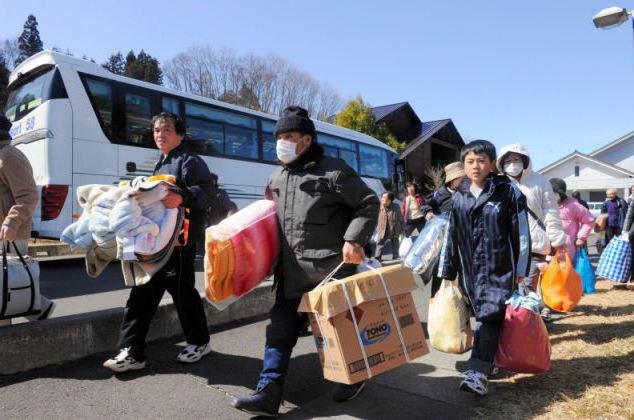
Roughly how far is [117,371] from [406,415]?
1.94 metres

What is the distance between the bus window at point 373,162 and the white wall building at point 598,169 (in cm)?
2851

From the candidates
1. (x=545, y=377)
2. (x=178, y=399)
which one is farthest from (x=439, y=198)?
(x=178, y=399)

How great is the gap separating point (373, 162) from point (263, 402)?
567 inches

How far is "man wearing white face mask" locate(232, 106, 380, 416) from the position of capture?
104 inches

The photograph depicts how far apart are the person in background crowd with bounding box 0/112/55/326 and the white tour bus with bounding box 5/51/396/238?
4.91 metres

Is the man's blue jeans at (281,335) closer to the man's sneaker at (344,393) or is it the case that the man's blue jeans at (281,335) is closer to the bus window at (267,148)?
the man's sneaker at (344,393)

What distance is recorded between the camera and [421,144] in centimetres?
3256

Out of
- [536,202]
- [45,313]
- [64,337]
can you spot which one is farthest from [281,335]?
[536,202]

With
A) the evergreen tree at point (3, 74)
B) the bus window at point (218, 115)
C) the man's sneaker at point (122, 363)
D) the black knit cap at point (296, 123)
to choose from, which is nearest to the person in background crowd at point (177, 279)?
the man's sneaker at point (122, 363)

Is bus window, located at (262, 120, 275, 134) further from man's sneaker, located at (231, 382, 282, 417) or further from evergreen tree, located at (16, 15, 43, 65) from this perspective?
evergreen tree, located at (16, 15, 43, 65)

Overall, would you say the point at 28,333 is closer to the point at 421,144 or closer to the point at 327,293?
the point at 327,293

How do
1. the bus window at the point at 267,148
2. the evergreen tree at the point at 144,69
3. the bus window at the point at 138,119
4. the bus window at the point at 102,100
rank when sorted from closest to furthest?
1. the bus window at the point at 102,100
2. the bus window at the point at 138,119
3. the bus window at the point at 267,148
4. the evergreen tree at the point at 144,69

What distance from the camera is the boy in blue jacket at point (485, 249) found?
9.70 ft

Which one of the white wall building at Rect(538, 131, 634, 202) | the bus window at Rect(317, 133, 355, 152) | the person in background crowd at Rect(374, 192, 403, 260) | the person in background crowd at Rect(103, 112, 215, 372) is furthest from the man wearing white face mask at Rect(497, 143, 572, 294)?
the white wall building at Rect(538, 131, 634, 202)
